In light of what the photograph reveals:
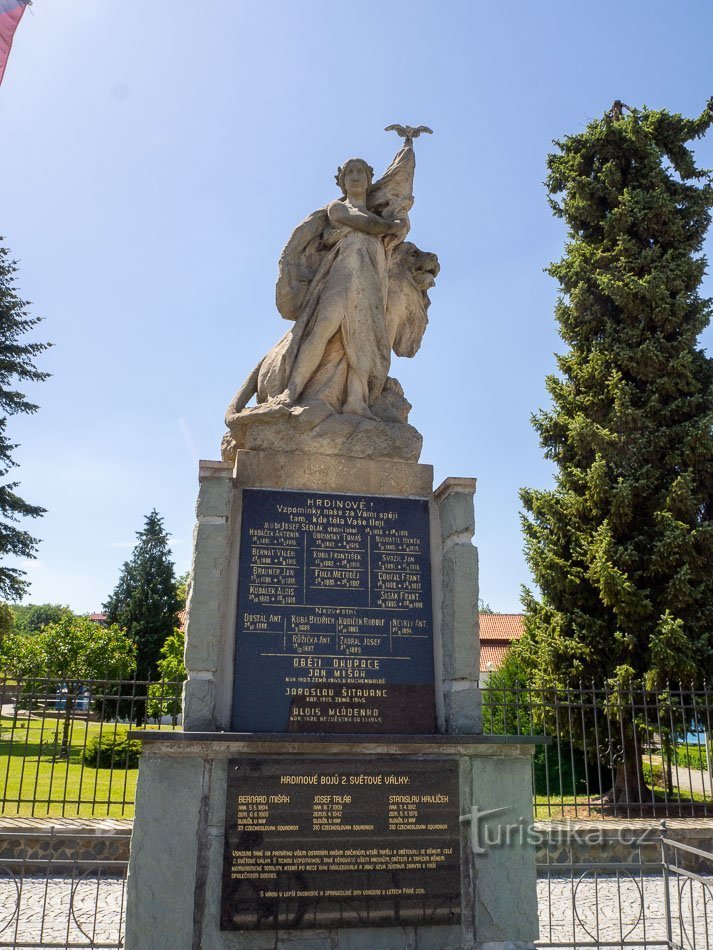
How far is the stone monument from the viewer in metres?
4.50

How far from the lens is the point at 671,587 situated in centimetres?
1320

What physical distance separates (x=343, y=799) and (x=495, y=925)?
1.23 metres

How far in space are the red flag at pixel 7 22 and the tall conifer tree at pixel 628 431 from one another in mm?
11011

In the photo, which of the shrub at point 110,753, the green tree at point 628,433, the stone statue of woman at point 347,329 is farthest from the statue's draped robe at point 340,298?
the shrub at point 110,753

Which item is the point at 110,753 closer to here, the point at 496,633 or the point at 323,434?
the point at 323,434

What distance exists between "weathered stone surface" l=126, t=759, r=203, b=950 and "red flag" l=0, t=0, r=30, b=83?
8.10m

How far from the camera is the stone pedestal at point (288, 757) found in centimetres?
441

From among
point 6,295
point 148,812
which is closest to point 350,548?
point 148,812

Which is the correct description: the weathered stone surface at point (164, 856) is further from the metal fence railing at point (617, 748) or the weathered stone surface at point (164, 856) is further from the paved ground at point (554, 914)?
the metal fence railing at point (617, 748)

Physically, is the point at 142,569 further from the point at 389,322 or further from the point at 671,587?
the point at 389,322

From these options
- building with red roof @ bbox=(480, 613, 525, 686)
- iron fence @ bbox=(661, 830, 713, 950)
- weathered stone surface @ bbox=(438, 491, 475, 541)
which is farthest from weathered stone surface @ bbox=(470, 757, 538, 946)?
building with red roof @ bbox=(480, 613, 525, 686)

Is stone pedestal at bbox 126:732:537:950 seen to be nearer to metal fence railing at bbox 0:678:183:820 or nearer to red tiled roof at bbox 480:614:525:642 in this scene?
metal fence railing at bbox 0:678:183:820

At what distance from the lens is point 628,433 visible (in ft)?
47.9

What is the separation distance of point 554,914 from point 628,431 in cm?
950
